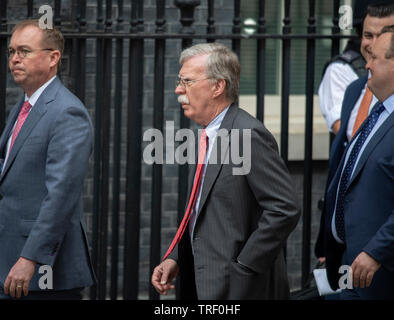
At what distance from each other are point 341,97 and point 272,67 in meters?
2.72

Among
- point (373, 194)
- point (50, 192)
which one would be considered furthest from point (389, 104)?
point (50, 192)

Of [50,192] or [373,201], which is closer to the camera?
[373,201]

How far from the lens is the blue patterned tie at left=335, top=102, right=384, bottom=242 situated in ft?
13.4

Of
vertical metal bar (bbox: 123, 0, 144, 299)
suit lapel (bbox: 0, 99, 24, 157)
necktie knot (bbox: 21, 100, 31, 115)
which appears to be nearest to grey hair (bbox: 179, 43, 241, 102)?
necktie knot (bbox: 21, 100, 31, 115)

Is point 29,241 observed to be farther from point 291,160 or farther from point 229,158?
point 291,160

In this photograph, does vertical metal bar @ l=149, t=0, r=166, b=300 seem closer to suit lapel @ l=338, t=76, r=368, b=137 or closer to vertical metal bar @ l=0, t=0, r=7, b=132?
vertical metal bar @ l=0, t=0, r=7, b=132

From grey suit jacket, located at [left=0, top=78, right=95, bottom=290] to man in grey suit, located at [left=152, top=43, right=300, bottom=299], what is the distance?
1.75 feet

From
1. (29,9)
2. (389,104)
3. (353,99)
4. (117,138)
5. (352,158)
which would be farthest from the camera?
(117,138)

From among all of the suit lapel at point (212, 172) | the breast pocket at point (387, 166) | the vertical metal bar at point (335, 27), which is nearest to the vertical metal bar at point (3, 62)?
the suit lapel at point (212, 172)

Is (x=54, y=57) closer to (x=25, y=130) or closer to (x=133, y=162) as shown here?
(x=25, y=130)

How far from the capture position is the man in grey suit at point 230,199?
3.72 metres

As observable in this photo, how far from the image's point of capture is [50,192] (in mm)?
4008

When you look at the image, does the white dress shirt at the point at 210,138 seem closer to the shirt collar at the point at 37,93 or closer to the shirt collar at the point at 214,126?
the shirt collar at the point at 214,126

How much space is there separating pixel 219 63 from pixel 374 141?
769 mm
